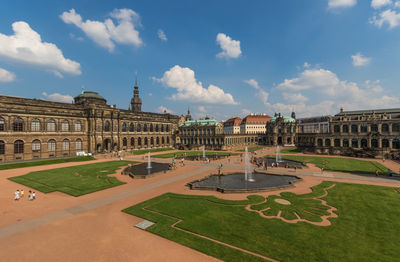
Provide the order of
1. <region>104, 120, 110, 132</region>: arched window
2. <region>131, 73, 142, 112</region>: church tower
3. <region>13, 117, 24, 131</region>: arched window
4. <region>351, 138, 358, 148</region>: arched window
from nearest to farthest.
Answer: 1. <region>13, 117, 24, 131</region>: arched window
2. <region>104, 120, 110, 132</region>: arched window
3. <region>351, 138, 358, 148</region>: arched window
4. <region>131, 73, 142, 112</region>: church tower

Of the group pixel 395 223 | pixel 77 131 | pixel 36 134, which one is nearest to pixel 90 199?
pixel 395 223

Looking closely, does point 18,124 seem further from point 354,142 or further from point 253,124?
point 253,124

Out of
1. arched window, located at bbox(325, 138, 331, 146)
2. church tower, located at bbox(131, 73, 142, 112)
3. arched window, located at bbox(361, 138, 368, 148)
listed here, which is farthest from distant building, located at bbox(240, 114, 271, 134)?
church tower, located at bbox(131, 73, 142, 112)

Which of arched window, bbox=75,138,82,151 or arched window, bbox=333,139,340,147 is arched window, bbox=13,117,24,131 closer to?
arched window, bbox=75,138,82,151

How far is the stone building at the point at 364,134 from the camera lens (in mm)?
68125

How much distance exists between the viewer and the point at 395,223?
56.4 feet

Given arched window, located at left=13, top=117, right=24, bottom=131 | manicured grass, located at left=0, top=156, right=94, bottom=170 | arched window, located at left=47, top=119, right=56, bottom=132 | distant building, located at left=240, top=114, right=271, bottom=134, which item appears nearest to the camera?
manicured grass, located at left=0, top=156, right=94, bottom=170

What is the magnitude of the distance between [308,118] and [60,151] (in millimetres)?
185102

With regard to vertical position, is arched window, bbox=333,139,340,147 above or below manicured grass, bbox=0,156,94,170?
above

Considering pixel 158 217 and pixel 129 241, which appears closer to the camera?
pixel 129 241

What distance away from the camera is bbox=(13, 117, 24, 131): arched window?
53875 millimetres

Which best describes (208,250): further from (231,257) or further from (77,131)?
(77,131)

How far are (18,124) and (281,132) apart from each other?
11272 cm

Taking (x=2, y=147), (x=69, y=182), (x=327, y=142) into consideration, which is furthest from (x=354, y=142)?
(x=2, y=147)
